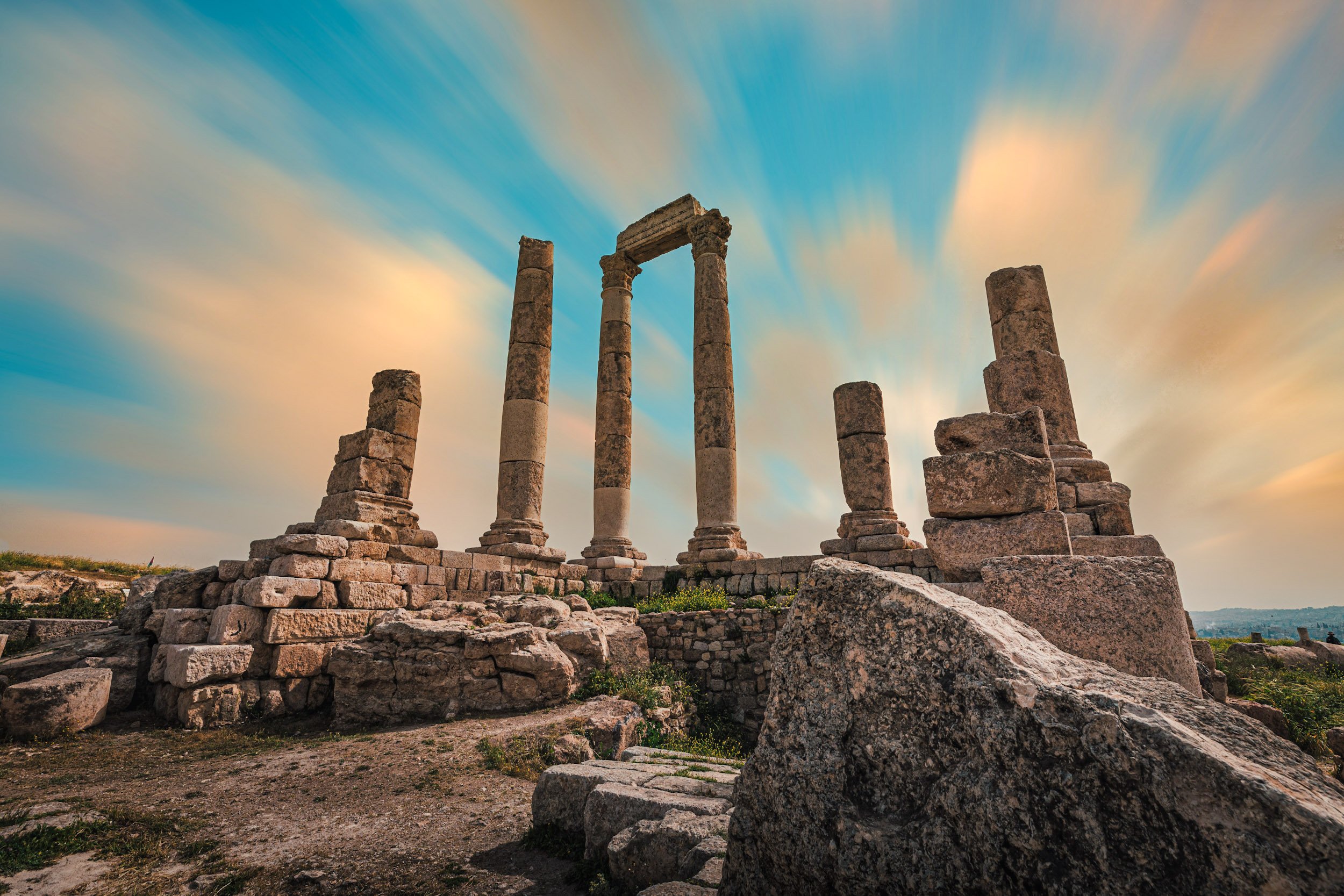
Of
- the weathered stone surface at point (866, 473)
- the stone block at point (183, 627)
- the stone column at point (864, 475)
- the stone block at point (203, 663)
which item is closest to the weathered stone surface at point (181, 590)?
the stone block at point (183, 627)

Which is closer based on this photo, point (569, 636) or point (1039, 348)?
point (569, 636)

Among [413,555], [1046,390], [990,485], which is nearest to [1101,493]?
[1046,390]

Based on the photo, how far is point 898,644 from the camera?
2064 mm

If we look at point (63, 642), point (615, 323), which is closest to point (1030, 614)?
point (63, 642)

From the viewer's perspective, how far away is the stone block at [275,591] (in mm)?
8328

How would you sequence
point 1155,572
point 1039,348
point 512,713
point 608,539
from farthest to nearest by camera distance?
point 608,539 → point 1039,348 → point 512,713 → point 1155,572

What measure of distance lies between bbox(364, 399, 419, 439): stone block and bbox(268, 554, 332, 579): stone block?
2.91 m

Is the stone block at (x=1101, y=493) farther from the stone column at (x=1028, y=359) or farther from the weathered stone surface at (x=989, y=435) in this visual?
the weathered stone surface at (x=989, y=435)

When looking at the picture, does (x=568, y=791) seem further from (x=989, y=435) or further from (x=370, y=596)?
(x=370, y=596)

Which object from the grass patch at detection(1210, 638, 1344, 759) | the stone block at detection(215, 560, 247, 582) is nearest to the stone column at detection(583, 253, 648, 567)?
the stone block at detection(215, 560, 247, 582)

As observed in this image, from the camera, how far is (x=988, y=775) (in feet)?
5.64

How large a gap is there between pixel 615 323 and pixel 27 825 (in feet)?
50.0

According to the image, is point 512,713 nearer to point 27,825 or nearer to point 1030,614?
point 27,825

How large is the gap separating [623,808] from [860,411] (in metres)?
11.6
